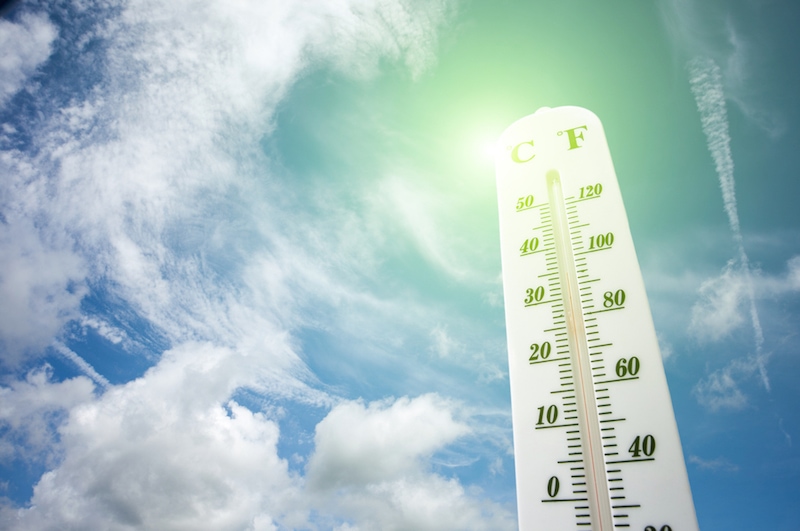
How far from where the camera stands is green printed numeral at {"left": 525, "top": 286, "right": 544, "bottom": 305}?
2514mm

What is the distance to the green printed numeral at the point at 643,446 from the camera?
192 cm

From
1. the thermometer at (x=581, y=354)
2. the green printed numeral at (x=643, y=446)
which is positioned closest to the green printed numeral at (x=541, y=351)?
the thermometer at (x=581, y=354)

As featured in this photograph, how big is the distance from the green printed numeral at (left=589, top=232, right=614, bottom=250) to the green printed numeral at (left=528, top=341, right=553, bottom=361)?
0.69 meters

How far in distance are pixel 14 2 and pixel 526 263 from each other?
3994mm

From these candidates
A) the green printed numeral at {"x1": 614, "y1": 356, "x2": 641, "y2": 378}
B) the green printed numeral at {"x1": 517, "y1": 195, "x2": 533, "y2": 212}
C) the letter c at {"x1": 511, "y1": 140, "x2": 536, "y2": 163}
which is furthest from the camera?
the letter c at {"x1": 511, "y1": 140, "x2": 536, "y2": 163}

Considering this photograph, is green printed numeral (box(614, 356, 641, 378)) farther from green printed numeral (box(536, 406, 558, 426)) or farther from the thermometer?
green printed numeral (box(536, 406, 558, 426))

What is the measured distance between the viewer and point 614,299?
2.34 meters

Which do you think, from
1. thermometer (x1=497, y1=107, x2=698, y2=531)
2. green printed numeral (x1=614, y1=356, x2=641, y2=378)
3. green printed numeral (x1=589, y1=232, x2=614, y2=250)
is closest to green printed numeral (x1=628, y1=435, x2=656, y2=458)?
thermometer (x1=497, y1=107, x2=698, y2=531)

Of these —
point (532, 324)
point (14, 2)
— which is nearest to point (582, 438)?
point (532, 324)

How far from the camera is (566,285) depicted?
250 cm

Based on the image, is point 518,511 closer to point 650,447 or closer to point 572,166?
point 650,447

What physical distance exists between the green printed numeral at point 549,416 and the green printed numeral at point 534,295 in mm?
632

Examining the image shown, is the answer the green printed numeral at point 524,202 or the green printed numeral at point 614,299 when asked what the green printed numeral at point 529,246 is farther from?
the green printed numeral at point 614,299

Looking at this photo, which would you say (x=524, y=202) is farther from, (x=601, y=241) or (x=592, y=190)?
(x=601, y=241)
